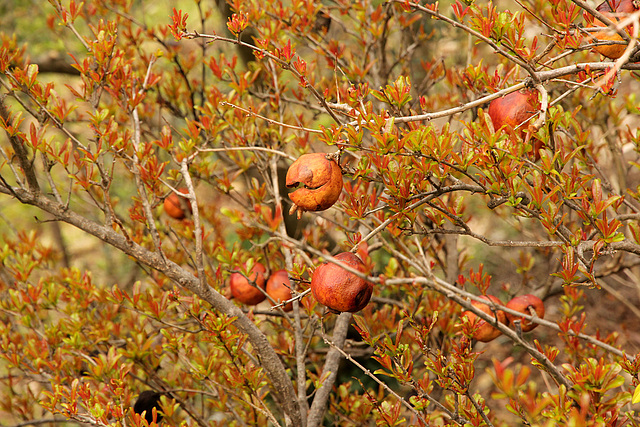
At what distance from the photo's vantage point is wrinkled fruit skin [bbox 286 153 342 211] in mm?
1280

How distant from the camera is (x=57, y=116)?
1.73m

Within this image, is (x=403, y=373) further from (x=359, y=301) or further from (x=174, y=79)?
(x=174, y=79)

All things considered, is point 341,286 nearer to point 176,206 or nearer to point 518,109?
point 518,109

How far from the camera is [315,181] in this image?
1.28 m

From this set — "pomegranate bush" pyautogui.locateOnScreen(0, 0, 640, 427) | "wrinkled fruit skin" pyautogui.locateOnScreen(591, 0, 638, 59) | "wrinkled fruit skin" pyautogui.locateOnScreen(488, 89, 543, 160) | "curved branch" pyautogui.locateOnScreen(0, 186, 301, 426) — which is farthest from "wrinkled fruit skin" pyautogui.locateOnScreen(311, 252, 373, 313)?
"wrinkled fruit skin" pyautogui.locateOnScreen(591, 0, 638, 59)

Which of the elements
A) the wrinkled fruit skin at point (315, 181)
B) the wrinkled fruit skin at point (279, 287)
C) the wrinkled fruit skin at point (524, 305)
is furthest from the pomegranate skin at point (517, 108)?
the wrinkled fruit skin at point (279, 287)

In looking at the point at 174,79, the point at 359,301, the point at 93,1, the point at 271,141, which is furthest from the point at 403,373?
the point at 93,1

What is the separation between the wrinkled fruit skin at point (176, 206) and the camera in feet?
8.23

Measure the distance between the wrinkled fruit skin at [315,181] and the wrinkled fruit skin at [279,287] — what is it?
2.24ft

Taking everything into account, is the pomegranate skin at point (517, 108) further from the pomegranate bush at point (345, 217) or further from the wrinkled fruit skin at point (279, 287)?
the wrinkled fruit skin at point (279, 287)

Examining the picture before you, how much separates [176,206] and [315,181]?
148cm

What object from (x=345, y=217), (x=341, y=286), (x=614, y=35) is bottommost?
(x=345, y=217)

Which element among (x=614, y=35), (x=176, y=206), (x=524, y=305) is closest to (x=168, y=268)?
(x=176, y=206)

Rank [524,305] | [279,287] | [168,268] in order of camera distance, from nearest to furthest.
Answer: [168,268] < [524,305] < [279,287]
